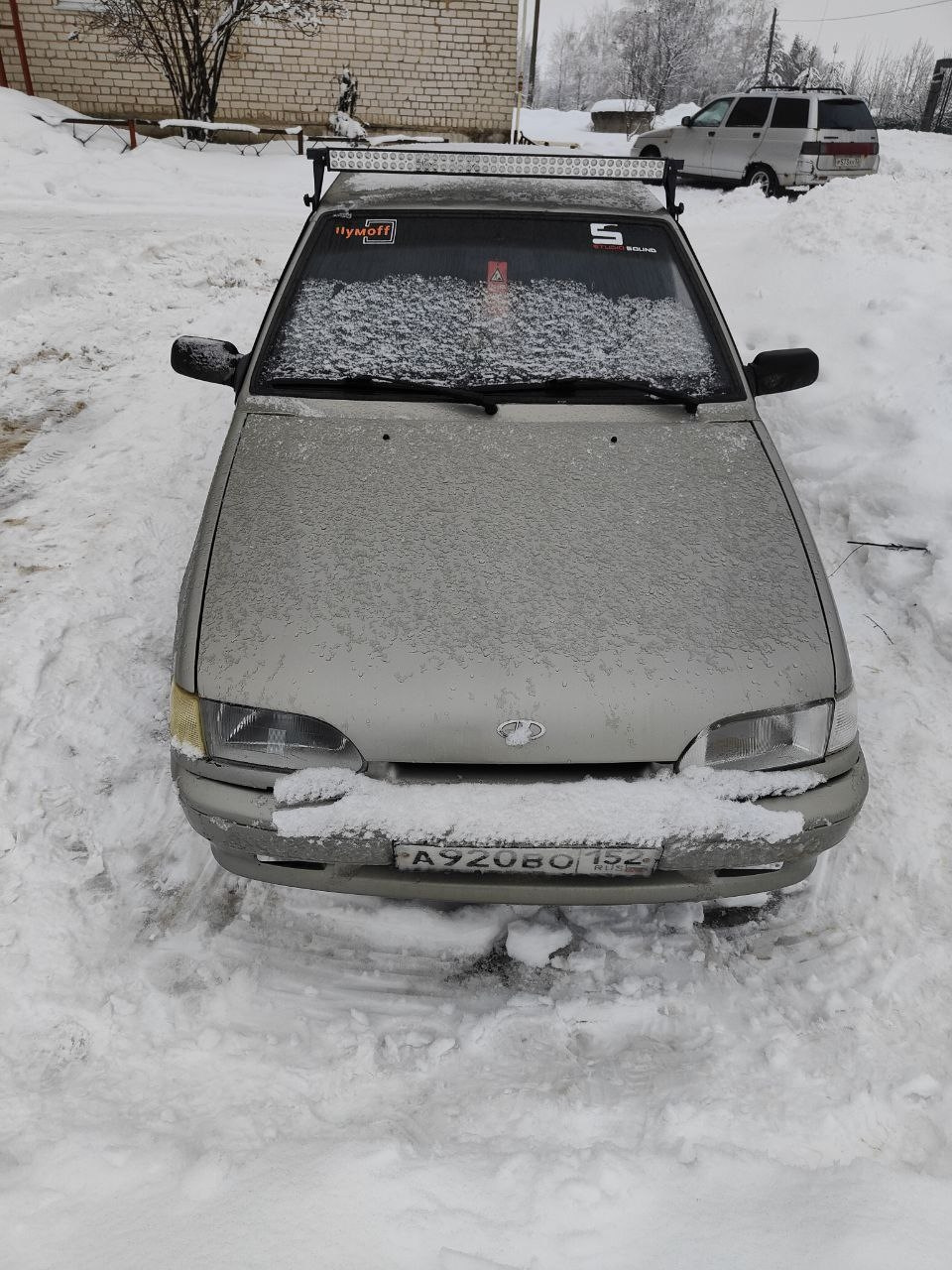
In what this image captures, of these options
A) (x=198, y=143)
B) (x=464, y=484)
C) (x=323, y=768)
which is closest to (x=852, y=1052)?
(x=323, y=768)

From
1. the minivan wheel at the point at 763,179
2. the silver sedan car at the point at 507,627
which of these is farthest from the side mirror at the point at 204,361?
the minivan wheel at the point at 763,179

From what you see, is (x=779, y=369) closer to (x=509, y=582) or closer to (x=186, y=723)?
(x=509, y=582)

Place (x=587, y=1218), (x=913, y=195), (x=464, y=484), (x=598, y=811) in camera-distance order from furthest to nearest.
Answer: (x=913, y=195)
(x=464, y=484)
(x=598, y=811)
(x=587, y=1218)

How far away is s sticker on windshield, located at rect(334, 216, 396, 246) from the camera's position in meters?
3.00

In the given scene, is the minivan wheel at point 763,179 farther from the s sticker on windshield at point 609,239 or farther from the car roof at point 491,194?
the s sticker on windshield at point 609,239

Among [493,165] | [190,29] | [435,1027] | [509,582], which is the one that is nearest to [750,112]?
[190,29]

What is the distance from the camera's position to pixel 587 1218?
1662mm

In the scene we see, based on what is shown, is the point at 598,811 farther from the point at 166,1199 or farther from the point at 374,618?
the point at 166,1199

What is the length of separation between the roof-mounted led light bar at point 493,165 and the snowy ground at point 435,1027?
176 centimetres

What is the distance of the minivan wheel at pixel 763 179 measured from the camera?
42.2ft

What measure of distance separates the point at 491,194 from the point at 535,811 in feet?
7.93

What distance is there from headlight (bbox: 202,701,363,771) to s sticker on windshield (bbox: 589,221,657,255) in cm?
211

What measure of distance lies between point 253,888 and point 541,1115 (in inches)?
40.7

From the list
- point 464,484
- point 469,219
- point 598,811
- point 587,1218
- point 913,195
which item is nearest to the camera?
point 587,1218
